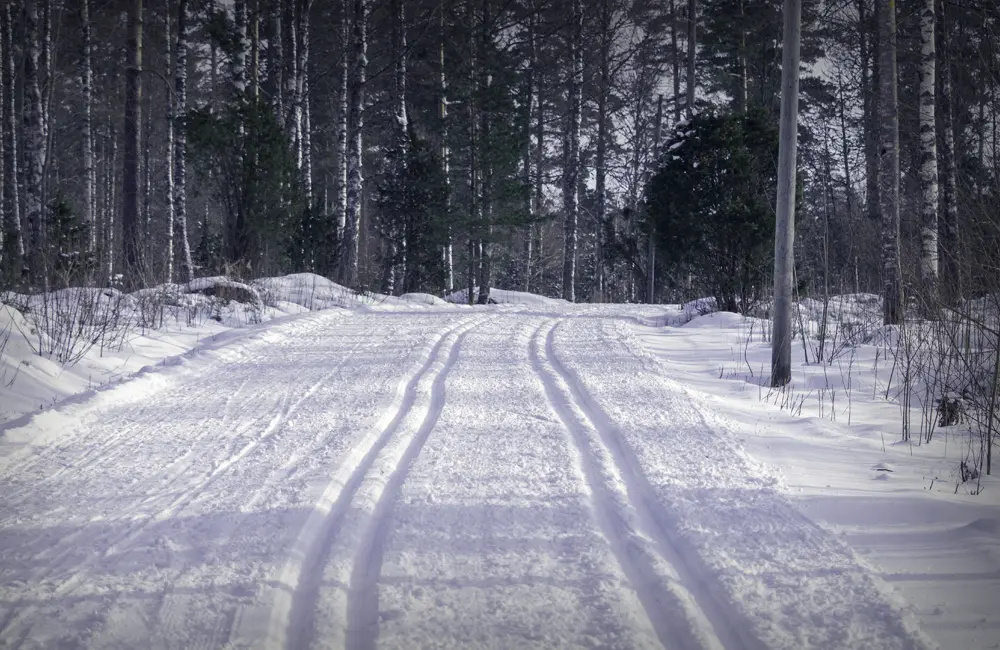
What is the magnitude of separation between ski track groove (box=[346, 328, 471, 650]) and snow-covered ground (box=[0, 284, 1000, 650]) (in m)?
0.01

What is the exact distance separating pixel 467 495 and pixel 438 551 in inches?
26.8

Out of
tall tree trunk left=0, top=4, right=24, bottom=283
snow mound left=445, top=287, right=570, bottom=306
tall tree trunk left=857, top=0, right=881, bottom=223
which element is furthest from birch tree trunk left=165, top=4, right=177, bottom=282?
tall tree trunk left=857, top=0, right=881, bottom=223

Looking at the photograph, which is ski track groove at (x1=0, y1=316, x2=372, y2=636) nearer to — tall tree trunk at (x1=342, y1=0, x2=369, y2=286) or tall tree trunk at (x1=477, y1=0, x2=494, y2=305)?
tall tree trunk at (x1=342, y1=0, x2=369, y2=286)

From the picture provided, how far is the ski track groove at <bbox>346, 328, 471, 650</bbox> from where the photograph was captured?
2336 millimetres

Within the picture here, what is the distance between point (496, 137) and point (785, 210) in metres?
15.0

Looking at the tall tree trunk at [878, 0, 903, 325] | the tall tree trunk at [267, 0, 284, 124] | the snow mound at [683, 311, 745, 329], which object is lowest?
the snow mound at [683, 311, 745, 329]

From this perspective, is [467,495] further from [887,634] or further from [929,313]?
[929,313]

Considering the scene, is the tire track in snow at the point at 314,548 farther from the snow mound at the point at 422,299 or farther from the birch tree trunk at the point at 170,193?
the snow mound at the point at 422,299

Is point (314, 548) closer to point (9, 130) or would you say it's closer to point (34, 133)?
point (34, 133)

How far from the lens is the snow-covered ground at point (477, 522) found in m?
2.39

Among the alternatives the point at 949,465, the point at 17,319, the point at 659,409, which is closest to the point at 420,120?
the point at 17,319

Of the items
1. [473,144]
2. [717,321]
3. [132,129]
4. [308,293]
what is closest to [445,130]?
[473,144]

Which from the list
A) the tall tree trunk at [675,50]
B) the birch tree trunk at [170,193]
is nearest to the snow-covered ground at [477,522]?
the birch tree trunk at [170,193]

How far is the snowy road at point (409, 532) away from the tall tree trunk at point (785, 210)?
1982 mm
